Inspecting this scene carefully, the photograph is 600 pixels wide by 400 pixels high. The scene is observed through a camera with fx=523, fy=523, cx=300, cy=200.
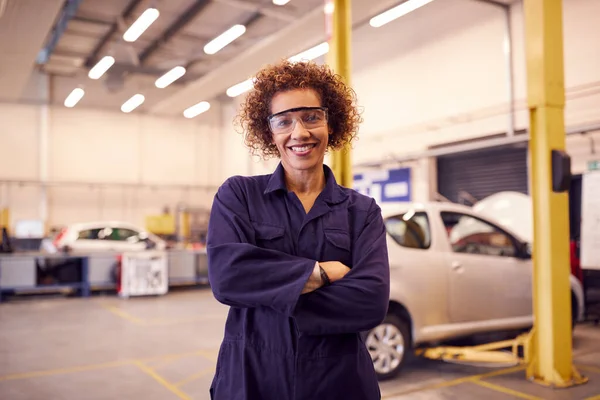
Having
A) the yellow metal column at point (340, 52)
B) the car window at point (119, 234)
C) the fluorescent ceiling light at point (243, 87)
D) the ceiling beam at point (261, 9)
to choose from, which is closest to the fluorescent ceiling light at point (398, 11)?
the ceiling beam at point (261, 9)

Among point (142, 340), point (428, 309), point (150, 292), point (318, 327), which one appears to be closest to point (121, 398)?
point (142, 340)

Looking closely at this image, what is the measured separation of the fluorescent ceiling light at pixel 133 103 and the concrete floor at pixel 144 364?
686 centimetres

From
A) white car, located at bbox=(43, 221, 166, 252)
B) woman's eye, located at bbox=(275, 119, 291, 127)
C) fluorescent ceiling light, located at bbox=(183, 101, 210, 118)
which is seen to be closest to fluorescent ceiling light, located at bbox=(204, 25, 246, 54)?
fluorescent ceiling light, located at bbox=(183, 101, 210, 118)

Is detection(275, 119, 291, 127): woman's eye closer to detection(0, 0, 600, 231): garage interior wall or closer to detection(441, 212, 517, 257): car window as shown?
detection(0, 0, 600, 231): garage interior wall

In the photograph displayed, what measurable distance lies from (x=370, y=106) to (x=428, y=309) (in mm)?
7580

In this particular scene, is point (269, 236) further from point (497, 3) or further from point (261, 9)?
point (497, 3)

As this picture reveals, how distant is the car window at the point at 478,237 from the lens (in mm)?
5152

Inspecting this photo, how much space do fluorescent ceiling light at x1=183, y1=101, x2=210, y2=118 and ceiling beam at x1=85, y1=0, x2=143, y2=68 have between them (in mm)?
2813

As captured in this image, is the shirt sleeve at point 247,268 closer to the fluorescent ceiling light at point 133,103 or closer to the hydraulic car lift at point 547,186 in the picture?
the hydraulic car lift at point 547,186

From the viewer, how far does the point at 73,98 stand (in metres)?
15.6

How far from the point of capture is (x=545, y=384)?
4.30m

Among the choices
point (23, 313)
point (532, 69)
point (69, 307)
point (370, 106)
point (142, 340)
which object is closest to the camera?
point (532, 69)

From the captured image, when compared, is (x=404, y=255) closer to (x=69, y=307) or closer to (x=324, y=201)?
(x=324, y=201)

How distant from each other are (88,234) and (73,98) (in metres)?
5.63
